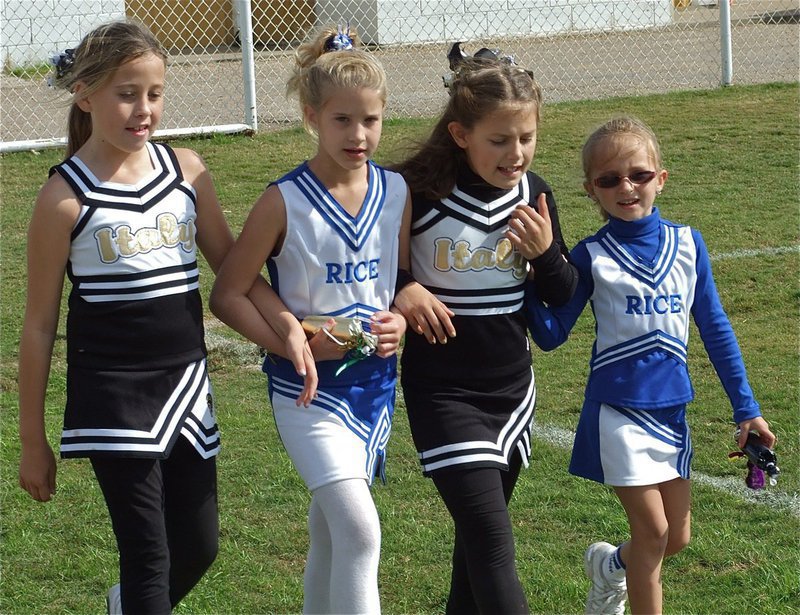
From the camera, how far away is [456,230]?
3.08m

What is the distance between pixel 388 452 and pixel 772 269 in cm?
326

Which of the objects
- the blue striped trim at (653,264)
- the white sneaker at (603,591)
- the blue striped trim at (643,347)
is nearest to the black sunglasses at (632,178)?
the blue striped trim at (653,264)

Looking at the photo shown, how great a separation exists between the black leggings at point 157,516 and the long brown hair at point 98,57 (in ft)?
2.63

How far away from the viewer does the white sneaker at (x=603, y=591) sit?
3.38 m

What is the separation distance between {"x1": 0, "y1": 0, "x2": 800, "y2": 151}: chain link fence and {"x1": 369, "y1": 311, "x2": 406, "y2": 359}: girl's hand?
7.07 meters

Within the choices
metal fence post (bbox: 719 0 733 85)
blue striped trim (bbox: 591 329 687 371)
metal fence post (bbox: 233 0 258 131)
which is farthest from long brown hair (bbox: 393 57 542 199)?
metal fence post (bbox: 719 0 733 85)

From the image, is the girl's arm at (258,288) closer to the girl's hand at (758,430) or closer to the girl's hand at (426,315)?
the girl's hand at (426,315)

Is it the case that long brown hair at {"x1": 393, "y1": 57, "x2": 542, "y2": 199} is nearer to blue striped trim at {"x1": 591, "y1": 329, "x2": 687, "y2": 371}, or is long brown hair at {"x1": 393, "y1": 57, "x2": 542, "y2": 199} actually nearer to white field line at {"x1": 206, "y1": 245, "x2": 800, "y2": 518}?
blue striped trim at {"x1": 591, "y1": 329, "x2": 687, "y2": 371}

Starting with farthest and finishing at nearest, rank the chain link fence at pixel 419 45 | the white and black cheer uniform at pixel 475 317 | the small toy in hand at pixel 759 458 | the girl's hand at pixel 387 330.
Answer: the chain link fence at pixel 419 45
the small toy in hand at pixel 759 458
the white and black cheer uniform at pixel 475 317
the girl's hand at pixel 387 330

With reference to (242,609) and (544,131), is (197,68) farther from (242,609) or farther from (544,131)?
(242,609)

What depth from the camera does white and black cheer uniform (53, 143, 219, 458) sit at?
9.31 feet

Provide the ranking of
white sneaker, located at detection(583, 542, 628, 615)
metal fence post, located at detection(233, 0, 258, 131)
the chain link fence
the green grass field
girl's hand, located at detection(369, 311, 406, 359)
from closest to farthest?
1. girl's hand, located at detection(369, 311, 406, 359)
2. white sneaker, located at detection(583, 542, 628, 615)
3. the green grass field
4. metal fence post, located at detection(233, 0, 258, 131)
5. the chain link fence

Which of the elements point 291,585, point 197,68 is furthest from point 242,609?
point 197,68

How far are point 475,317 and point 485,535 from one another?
549mm
